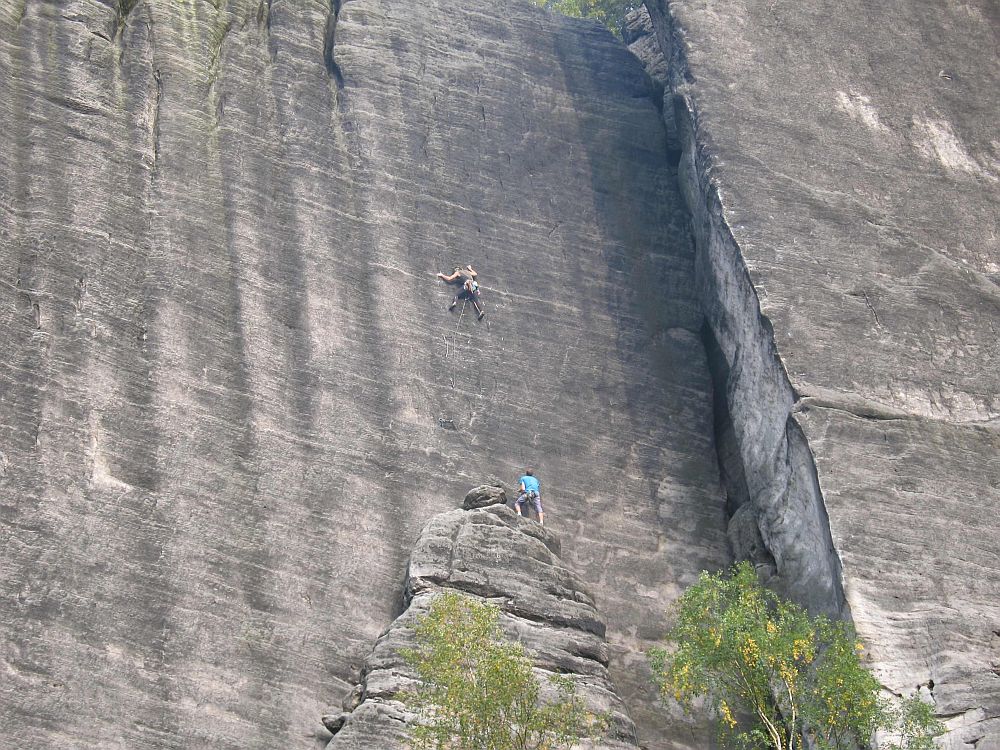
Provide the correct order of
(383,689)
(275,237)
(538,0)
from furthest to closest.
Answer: (538,0)
(275,237)
(383,689)

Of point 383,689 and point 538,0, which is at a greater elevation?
point 383,689

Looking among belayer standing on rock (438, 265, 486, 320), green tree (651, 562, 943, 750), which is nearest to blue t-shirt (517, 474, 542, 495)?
belayer standing on rock (438, 265, 486, 320)

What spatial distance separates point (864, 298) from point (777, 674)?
8.67 m

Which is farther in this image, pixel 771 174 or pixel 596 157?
pixel 596 157

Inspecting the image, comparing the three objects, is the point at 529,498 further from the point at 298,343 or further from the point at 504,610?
the point at 298,343

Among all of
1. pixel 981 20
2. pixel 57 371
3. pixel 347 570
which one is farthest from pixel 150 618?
pixel 981 20

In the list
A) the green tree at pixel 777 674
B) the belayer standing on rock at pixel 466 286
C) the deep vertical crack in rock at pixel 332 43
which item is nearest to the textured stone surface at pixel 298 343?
the deep vertical crack in rock at pixel 332 43

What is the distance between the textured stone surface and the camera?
19.5m

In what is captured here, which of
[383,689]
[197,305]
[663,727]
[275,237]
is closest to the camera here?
[383,689]

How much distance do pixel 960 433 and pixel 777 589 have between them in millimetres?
4267

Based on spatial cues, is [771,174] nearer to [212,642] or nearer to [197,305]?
[197,305]

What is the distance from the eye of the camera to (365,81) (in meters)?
28.4

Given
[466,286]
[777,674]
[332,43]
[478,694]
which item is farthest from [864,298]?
[332,43]

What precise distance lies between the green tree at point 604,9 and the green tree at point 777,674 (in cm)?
2742
